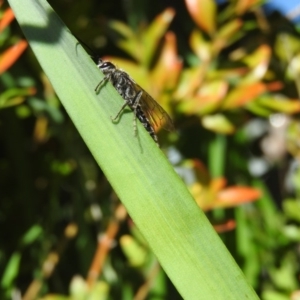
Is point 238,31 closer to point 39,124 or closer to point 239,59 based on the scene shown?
point 239,59

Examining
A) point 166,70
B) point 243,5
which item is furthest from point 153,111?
point 243,5

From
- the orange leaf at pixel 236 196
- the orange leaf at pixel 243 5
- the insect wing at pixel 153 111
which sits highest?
the insect wing at pixel 153 111

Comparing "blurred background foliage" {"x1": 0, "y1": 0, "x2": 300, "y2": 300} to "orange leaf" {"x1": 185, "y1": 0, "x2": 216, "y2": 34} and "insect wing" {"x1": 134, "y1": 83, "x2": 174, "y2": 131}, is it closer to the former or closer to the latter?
"orange leaf" {"x1": 185, "y1": 0, "x2": 216, "y2": 34}

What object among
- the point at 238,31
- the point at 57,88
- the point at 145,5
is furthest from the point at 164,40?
the point at 57,88

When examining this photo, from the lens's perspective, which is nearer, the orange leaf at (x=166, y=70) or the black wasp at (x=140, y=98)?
the black wasp at (x=140, y=98)

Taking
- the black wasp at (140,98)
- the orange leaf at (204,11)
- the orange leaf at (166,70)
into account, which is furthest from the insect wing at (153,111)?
the orange leaf at (204,11)

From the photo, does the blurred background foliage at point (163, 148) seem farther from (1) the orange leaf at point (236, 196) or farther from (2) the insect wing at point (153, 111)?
(2) the insect wing at point (153, 111)

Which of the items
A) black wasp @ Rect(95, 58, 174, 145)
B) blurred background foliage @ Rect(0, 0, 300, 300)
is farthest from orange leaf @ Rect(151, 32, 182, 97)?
black wasp @ Rect(95, 58, 174, 145)
